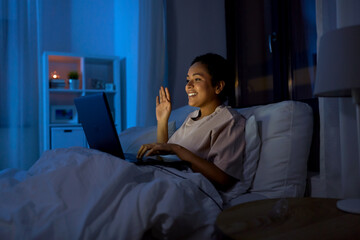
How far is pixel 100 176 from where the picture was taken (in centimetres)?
99

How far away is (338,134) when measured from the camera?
1241mm

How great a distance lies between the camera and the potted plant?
3520mm

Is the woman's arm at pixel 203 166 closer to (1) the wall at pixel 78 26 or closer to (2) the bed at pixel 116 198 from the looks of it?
(2) the bed at pixel 116 198

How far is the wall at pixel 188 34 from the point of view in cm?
303

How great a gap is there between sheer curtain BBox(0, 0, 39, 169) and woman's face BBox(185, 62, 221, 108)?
215cm

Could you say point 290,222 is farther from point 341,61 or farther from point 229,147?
point 229,147

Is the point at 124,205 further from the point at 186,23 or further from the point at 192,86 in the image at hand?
the point at 186,23

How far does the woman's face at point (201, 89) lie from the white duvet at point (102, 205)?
628mm

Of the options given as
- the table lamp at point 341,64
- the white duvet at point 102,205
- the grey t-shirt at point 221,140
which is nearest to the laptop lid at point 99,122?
the white duvet at point 102,205

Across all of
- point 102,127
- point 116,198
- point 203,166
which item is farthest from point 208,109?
point 116,198

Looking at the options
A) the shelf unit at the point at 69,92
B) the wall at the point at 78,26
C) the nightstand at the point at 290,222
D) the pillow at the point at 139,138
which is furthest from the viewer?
the wall at the point at 78,26

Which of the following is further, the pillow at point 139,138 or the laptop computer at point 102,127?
the pillow at point 139,138

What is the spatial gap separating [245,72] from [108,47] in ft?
6.77

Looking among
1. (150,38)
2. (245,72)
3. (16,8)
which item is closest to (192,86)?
(245,72)
